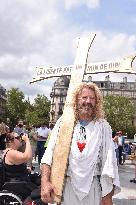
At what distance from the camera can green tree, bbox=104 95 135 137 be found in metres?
114

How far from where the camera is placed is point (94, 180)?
3543mm

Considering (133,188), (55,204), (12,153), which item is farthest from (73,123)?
(133,188)

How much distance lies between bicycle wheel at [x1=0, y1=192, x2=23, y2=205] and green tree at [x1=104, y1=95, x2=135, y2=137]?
354ft

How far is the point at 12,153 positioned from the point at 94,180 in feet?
10.1

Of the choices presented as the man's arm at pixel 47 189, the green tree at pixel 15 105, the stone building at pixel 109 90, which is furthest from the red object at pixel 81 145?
the stone building at pixel 109 90

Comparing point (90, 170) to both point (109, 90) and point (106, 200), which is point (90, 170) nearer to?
point (106, 200)

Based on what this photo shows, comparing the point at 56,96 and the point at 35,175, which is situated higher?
the point at 56,96

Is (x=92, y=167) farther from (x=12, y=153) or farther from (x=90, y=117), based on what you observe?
(x=12, y=153)

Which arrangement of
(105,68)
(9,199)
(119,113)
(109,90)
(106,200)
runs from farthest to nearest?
(109,90) → (119,113) → (105,68) → (9,199) → (106,200)

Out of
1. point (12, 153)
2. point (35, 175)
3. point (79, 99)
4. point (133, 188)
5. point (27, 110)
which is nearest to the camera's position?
point (79, 99)

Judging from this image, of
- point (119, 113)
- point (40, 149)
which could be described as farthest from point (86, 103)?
point (119, 113)

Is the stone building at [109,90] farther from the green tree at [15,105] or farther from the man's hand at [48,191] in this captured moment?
the man's hand at [48,191]

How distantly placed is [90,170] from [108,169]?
13cm

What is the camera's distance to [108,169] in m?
3.48
